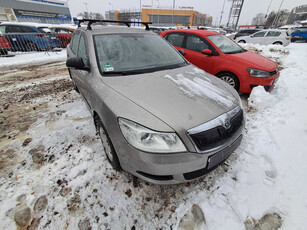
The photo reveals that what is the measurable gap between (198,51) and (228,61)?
0.91m

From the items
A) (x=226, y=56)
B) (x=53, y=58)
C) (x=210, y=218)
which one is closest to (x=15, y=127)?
(x=210, y=218)

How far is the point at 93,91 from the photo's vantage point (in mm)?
1986

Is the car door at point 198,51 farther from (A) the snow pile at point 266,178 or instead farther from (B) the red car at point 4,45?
(B) the red car at point 4,45

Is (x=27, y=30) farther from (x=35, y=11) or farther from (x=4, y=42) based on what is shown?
(x=35, y=11)

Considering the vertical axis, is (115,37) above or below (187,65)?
above

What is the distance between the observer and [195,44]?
176 inches

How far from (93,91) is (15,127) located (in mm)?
2187

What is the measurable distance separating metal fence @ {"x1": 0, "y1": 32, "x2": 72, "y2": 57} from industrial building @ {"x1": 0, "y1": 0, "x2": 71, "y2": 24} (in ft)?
151

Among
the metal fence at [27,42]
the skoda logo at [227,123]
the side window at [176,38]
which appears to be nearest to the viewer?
the skoda logo at [227,123]

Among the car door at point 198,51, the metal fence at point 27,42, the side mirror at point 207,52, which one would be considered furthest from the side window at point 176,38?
the metal fence at point 27,42

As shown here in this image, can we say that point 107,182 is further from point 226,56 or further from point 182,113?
point 226,56

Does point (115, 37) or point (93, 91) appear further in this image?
point (115, 37)

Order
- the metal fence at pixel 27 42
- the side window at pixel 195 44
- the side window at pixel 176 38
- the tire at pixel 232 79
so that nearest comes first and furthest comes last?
the tire at pixel 232 79 → the side window at pixel 195 44 → the side window at pixel 176 38 → the metal fence at pixel 27 42

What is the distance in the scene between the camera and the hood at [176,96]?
1446 millimetres
